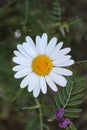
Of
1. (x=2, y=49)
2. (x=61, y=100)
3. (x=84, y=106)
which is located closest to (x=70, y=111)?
(x=61, y=100)

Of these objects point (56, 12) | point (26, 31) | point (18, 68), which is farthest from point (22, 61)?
point (56, 12)

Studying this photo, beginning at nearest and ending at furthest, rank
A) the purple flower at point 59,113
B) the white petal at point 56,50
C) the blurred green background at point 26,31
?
the purple flower at point 59,113
the white petal at point 56,50
the blurred green background at point 26,31

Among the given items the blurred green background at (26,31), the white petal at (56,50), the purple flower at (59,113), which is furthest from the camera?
the blurred green background at (26,31)

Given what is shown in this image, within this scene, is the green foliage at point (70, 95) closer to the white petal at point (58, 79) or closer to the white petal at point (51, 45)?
the white petal at point (58, 79)

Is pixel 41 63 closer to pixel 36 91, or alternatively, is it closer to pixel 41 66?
pixel 41 66

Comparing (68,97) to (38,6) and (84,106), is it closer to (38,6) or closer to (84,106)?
(38,6)

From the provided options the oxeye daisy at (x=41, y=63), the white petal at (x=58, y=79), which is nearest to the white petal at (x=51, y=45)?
the oxeye daisy at (x=41, y=63)

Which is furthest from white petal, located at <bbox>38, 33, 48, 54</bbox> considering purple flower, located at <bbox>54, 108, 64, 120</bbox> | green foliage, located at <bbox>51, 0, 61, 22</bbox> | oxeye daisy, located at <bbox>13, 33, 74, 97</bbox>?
green foliage, located at <bbox>51, 0, 61, 22</bbox>

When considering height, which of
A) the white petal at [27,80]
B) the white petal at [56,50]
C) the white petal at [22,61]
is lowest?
the white petal at [27,80]
